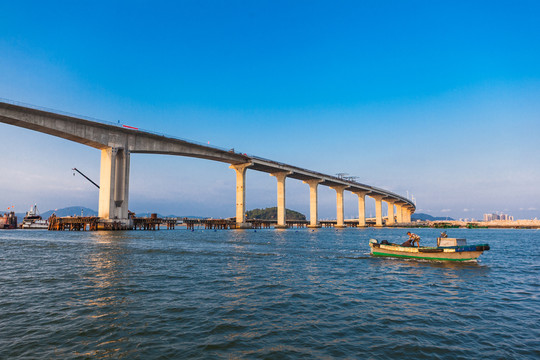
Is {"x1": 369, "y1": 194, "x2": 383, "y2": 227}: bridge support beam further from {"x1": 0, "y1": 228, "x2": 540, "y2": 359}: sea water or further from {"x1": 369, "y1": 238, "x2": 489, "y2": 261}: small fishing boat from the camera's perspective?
{"x1": 0, "y1": 228, "x2": 540, "y2": 359}: sea water

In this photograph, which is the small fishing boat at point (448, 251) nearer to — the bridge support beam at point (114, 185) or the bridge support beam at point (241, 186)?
the bridge support beam at point (114, 185)

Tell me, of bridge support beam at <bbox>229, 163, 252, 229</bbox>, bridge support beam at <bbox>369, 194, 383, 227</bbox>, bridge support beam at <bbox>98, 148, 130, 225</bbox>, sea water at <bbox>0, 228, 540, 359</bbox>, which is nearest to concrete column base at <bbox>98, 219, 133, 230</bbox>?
bridge support beam at <bbox>98, 148, 130, 225</bbox>

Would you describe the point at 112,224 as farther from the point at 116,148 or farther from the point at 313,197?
the point at 313,197

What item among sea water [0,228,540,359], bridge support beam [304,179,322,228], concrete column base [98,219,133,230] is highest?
bridge support beam [304,179,322,228]

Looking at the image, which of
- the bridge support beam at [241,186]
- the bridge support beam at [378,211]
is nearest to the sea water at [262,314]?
the bridge support beam at [241,186]

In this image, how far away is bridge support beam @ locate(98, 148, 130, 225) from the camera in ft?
203

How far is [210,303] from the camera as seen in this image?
10.1 m

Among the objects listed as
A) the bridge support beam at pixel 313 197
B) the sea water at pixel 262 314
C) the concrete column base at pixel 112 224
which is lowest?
the sea water at pixel 262 314

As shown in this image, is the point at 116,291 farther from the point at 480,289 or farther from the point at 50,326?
the point at 480,289

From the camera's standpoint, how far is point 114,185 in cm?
6288

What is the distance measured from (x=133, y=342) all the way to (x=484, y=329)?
8.85 metres

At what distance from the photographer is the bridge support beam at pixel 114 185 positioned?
61812 millimetres

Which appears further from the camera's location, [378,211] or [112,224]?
[378,211]

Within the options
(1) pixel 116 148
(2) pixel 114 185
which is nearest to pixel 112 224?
(2) pixel 114 185
